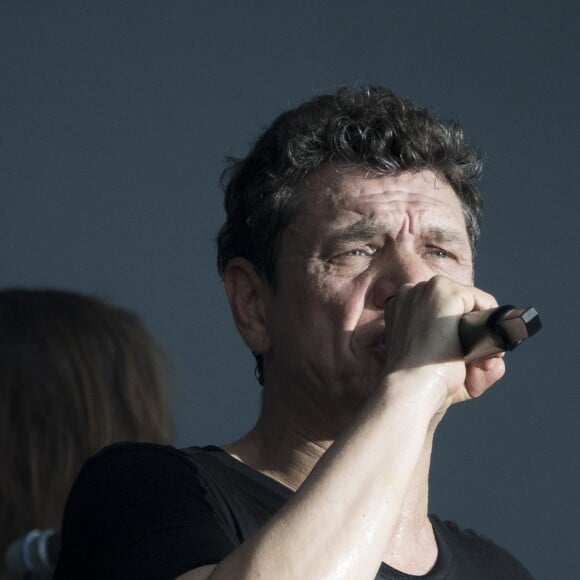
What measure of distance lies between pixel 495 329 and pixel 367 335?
264 millimetres

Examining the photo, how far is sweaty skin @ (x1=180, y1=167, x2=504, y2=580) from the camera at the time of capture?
1155mm

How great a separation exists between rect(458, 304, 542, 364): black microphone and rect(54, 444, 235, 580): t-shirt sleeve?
274mm

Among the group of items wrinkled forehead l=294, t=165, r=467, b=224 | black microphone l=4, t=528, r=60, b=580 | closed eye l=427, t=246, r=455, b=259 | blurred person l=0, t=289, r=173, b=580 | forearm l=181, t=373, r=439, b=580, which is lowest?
black microphone l=4, t=528, r=60, b=580

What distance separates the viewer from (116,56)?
7.72ft

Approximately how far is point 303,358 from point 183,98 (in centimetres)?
104

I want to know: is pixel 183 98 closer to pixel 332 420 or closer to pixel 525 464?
pixel 525 464

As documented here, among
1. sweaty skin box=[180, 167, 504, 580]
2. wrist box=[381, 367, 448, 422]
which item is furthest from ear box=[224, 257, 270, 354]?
wrist box=[381, 367, 448, 422]

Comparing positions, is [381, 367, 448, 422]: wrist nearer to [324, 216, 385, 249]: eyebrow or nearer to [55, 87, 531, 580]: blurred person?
[55, 87, 531, 580]: blurred person

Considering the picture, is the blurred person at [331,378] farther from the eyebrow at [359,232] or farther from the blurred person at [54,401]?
the blurred person at [54,401]

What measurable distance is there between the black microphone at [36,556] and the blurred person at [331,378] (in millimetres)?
140

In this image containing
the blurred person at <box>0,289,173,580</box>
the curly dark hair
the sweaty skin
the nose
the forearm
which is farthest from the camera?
the blurred person at <box>0,289,173,580</box>

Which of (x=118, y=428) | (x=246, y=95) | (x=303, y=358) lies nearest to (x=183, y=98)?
(x=246, y=95)

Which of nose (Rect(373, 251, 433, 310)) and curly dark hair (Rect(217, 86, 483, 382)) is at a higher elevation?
curly dark hair (Rect(217, 86, 483, 382))

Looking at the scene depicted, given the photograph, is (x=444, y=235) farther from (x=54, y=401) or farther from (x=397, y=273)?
(x=54, y=401)
